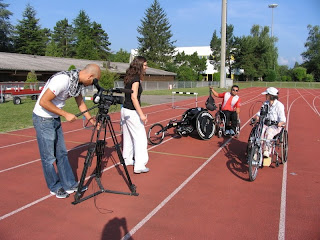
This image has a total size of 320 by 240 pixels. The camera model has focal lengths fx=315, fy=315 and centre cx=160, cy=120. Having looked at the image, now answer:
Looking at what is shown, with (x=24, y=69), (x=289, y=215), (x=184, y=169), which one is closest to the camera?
(x=289, y=215)

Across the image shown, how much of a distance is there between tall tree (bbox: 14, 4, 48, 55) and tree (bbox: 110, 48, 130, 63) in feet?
65.2

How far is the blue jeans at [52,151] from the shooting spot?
14.1 feet

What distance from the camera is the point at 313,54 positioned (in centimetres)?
8300

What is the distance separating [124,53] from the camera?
256ft

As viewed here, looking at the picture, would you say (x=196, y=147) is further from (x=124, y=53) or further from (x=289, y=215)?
(x=124, y=53)

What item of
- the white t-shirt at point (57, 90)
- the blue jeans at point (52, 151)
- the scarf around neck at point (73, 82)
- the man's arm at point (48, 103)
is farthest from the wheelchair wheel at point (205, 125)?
the man's arm at point (48, 103)

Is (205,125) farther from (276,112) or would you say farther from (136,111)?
(136,111)

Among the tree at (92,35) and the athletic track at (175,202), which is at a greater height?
the tree at (92,35)

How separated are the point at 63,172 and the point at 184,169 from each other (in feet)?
8.21

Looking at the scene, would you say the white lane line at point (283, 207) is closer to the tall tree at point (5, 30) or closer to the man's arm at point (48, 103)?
the man's arm at point (48, 103)

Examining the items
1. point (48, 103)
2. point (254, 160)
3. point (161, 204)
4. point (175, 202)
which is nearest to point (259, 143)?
point (254, 160)

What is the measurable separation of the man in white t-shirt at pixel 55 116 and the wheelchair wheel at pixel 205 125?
4.67 meters

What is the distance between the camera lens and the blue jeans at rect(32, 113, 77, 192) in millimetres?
4305

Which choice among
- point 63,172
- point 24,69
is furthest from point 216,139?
point 24,69
